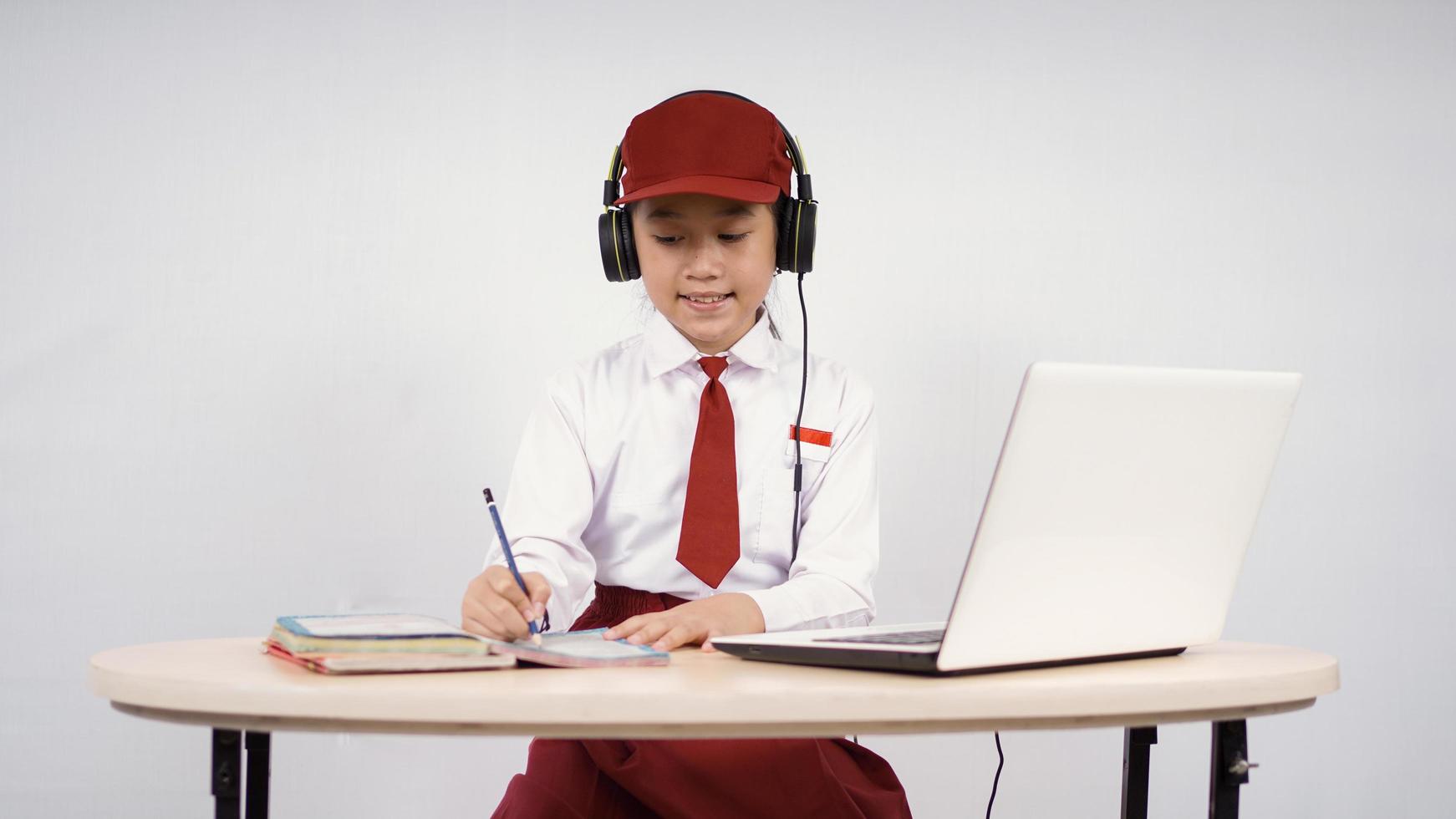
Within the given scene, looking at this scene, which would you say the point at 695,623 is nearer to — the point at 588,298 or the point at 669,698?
the point at 669,698

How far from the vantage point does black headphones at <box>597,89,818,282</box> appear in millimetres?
1664

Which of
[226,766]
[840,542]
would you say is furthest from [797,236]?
[226,766]

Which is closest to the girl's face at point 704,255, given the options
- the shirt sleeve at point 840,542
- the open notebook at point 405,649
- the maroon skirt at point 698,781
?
the shirt sleeve at point 840,542

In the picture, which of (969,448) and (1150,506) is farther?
(969,448)

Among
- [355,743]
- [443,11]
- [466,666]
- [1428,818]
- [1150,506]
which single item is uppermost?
[443,11]

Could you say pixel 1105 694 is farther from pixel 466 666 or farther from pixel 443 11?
pixel 443 11

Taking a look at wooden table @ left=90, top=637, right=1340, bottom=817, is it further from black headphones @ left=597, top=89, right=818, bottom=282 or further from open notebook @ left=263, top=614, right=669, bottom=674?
black headphones @ left=597, top=89, right=818, bottom=282

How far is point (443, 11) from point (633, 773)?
1645 millimetres

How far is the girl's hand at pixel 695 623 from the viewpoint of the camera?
45.6 inches

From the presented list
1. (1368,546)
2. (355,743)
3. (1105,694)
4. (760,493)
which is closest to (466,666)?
(1105,694)

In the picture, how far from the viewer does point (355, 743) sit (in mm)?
2264

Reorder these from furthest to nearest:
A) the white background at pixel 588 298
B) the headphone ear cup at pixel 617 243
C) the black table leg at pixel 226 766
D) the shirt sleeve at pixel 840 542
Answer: the white background at pixel 588 298 → the headphone ear cup at pixel 617 243 → the shirt sleeve at pixel 840 542 → the black table leg at pixel 226 766

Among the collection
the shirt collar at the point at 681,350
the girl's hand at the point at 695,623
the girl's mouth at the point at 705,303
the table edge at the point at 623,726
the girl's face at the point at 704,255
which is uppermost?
the girl's face at the point at 704,255

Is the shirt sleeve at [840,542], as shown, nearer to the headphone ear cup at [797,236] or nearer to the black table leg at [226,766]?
the headphone ear cup at [797,236]
